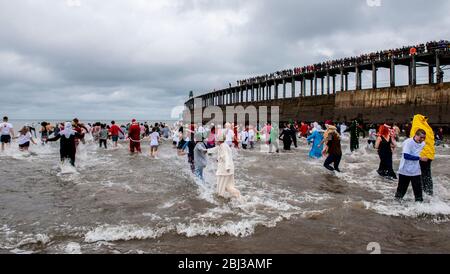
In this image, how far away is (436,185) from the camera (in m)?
8.75

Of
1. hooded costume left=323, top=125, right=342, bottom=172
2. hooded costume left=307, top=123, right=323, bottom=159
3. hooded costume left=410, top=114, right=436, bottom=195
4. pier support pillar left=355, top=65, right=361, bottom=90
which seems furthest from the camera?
pier support pillar left=355, top=65, right=361, bottom=90

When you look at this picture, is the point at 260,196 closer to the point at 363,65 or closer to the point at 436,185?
the point at 436,185

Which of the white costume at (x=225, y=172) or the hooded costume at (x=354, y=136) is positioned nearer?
the white costume at (x=225, y=172)

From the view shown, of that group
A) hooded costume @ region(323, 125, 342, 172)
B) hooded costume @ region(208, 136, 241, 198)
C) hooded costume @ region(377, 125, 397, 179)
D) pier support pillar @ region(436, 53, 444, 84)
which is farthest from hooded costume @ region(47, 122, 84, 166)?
pier support pillar @ region(436, 53, 444, 84)

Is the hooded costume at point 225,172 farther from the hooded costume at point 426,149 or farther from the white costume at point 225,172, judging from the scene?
the hooded costume at point 426,149

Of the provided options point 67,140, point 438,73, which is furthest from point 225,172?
point 438,73

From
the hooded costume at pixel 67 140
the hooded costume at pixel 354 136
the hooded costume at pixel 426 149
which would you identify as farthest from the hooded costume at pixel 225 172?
the hooded costume at pixel 354 136

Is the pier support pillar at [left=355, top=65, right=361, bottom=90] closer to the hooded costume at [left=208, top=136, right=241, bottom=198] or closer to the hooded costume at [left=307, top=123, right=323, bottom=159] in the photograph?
the hooded costume at [left=307, top=123, right=323, bottom=159]

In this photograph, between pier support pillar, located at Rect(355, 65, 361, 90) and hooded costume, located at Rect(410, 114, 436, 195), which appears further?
pier support pillar, located at Rect(355, 65, 361, 90)

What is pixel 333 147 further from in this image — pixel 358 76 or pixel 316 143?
pixel 358 76

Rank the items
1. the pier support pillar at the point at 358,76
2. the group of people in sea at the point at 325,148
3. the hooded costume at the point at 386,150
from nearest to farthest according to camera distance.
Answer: the group of people in sea at the point at 325,148, the hooded costume at the point at 386,150, the pier support pillar at the point at 358,76

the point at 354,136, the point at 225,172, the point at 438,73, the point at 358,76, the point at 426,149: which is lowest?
the point at 225,172
